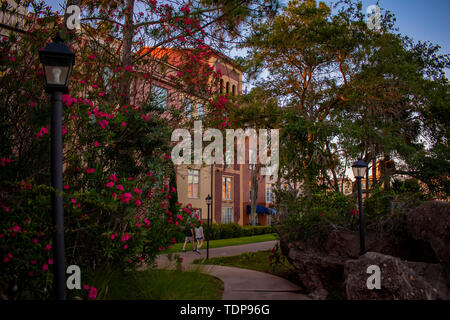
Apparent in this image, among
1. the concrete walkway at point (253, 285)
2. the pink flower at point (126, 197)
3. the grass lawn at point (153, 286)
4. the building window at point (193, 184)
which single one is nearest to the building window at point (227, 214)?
the building window at point (193, 184)

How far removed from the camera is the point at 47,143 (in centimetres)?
511

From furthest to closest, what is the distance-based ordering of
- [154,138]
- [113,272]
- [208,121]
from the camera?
[208,121]
[154,138]
[113,272]

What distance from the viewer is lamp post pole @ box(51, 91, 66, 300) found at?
12.1 feet

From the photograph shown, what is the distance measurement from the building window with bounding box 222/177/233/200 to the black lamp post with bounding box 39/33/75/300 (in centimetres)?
2846

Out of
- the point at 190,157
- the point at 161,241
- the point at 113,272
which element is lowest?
the point at 113,272

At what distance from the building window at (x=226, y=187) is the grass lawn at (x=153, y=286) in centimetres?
2593

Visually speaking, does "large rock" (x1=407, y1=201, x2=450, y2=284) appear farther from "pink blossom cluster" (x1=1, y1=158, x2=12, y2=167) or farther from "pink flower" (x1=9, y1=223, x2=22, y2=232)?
"pink blossom cluster" (x1=1, y1=158, x2=12, y2=167)

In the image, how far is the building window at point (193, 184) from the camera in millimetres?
27605

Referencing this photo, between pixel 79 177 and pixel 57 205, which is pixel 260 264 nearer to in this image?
pixel 79 177

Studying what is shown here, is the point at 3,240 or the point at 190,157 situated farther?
the point at 190,157

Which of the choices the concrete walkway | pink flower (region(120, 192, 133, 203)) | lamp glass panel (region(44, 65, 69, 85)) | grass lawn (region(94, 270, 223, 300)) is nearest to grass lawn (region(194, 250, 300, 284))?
the concrete walkway
